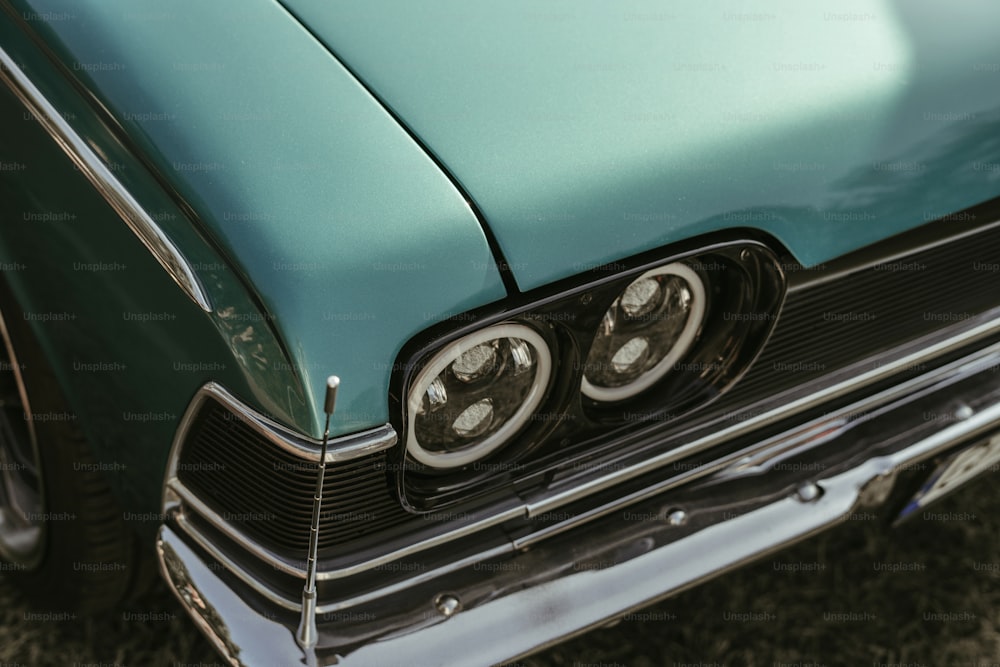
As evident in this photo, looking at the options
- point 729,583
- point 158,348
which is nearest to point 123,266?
point 158,348

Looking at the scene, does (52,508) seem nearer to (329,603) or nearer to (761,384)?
(329,603)

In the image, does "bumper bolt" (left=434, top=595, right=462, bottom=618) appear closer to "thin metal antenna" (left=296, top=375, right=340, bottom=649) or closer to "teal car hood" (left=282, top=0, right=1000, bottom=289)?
"thin metal antenna" (left=296, top=375, right=340, bottom=649)

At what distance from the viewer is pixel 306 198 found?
1.30 metres

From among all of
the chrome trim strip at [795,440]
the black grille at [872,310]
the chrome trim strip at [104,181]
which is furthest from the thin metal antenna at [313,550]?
the black grille at [872,310]

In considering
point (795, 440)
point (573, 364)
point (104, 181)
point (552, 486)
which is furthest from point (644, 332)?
point (104, 181)

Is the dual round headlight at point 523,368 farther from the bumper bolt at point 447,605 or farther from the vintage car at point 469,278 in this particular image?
the bumper bolt at point 447,605

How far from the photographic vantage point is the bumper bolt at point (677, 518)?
1643 millimetres

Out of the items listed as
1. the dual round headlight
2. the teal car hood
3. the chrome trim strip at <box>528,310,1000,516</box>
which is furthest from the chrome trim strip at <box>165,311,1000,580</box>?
the teal car hood

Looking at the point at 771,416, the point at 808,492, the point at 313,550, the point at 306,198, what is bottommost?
the point at 808,492

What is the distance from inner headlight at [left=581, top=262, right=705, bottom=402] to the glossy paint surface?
0.88 feet

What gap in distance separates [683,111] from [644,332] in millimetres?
334

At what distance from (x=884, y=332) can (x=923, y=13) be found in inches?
21.7

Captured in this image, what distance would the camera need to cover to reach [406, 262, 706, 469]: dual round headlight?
1397 mm

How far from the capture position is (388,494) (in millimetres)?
1418
